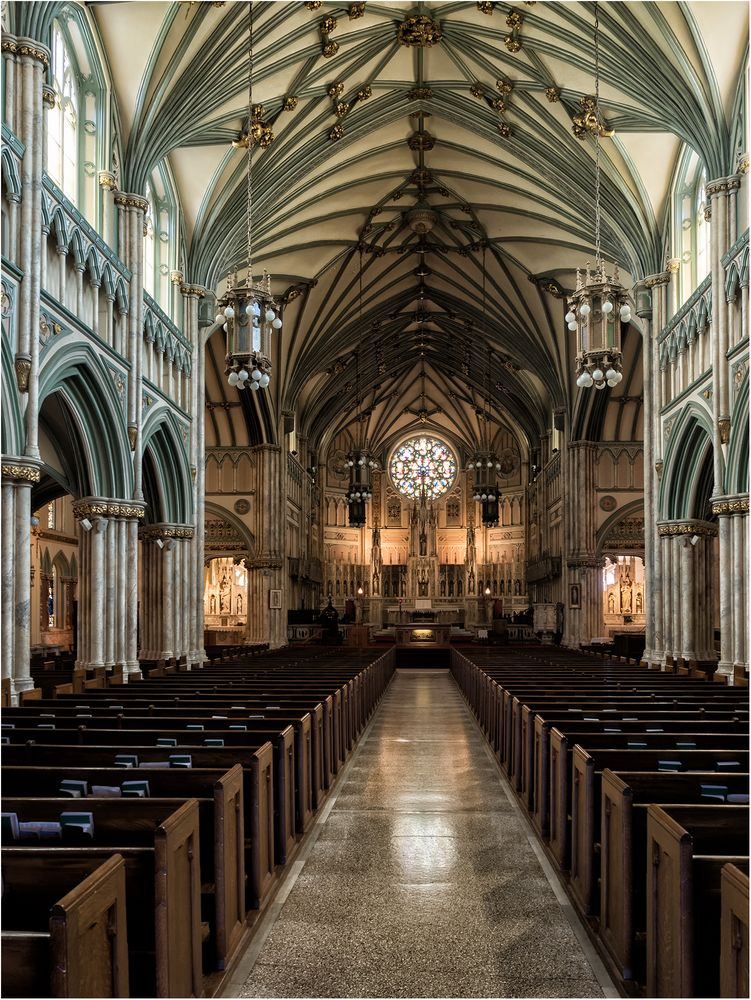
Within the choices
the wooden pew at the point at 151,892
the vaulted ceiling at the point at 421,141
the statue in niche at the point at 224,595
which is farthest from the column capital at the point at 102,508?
the statue in niche at the point at 224,595

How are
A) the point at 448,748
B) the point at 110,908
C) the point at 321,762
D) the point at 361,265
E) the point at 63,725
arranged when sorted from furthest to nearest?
1. the point at 361,265
2. the point at 448,748
3. the point at 321,762
4. the point at 63,725
5. the point at 110,908

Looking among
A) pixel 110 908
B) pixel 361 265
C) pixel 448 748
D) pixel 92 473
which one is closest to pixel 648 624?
pixel 448 748

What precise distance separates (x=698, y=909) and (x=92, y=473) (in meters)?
16.0

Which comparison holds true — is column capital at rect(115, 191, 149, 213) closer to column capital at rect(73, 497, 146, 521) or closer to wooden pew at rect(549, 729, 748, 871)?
column capital at rect(73, 497, 146, 521)

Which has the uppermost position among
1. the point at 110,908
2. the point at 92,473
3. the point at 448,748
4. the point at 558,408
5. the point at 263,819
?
the point at 558,408

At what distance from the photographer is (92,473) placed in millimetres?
18375

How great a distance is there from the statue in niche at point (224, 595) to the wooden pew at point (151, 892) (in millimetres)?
37546

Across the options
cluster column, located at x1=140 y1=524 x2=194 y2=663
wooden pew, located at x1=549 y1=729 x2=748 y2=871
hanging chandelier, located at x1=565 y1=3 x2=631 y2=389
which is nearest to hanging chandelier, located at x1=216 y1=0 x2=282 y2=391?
hanging chandelier, located at x1=565 y1=3 x2=631 y2=389

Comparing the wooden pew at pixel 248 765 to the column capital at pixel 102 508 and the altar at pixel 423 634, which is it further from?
the altar at pixel 423 634

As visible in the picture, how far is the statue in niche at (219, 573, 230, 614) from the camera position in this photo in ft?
138

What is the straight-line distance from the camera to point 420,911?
21.2 ft

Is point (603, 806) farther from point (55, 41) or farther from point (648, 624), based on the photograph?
point (648, 624)

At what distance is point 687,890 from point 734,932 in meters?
0.58

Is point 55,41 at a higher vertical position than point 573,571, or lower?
higher
